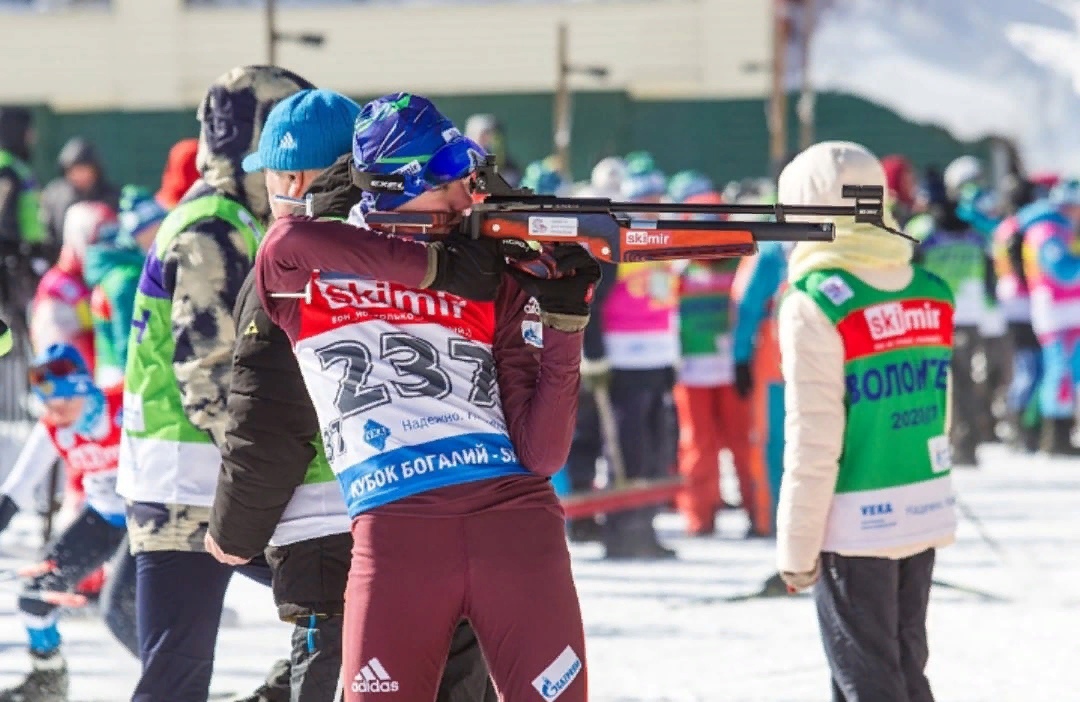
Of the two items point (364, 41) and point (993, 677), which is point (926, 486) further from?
point (364, 41)

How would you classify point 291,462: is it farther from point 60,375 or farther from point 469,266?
point 60,375

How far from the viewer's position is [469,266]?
11.8 feet

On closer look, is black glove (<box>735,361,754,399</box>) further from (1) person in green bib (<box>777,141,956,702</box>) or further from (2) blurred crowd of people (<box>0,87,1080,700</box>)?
(1) person in green bib (<box>777,141,956,702</box>)

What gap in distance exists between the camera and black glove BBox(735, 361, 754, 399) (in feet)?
32.2

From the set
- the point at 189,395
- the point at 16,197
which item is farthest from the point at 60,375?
the point at 16,197

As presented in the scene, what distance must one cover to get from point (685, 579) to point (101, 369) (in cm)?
289

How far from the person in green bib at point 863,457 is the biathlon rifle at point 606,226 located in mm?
1019

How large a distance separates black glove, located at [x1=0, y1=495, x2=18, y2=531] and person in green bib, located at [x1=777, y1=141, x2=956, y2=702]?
9.36 ft

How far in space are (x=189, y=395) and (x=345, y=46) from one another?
28.9 m

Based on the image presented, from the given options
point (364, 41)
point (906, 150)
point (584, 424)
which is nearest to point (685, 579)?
point (584, 424)

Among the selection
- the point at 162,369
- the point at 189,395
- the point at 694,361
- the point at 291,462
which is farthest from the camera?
the point at 694,361

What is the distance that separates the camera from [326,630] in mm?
4211

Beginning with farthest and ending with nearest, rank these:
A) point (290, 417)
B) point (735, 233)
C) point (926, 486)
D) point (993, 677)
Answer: point (993, 677) → point (926, 486) → point (290, 417) → point (735, 233)

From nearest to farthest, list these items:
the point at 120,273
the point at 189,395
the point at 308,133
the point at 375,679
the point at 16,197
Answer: the point at 375,679 < the point at 308,133 < the point at 189,395 < the point at 120,273 < the point at 16,197
